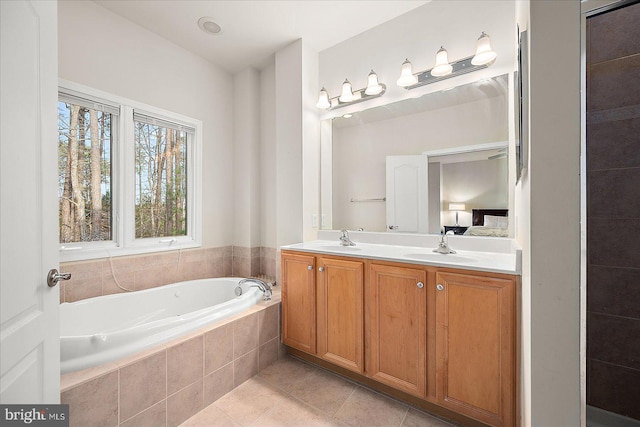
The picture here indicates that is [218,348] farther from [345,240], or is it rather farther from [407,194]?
[407,194]

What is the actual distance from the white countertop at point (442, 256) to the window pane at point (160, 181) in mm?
1314

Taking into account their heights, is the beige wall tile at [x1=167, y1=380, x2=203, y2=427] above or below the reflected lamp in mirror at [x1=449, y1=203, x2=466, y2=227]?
below

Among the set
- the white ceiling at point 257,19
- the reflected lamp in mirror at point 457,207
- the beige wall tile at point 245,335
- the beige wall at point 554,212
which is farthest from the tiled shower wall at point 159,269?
the beige wall at point 554,212

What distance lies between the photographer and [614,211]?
1248 mm

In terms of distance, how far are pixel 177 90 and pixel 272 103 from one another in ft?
3.00

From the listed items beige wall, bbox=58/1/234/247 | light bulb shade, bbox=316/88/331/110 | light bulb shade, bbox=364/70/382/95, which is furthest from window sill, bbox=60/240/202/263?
light bulb shade, bbox=364/70/382/95

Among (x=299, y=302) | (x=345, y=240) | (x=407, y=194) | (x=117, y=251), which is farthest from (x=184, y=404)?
(x=407, y=194)

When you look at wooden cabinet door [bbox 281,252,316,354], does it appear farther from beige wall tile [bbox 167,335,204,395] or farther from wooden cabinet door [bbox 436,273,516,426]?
wooden cabinet door [bbox 436,273,516,426]

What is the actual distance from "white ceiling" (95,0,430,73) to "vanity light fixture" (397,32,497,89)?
53 centimetres

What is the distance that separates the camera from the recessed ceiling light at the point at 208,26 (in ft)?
7.29

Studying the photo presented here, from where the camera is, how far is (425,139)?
205cm

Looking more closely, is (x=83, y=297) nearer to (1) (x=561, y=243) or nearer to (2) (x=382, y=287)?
(2) (x=382, y=287)

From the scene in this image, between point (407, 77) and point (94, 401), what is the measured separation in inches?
105

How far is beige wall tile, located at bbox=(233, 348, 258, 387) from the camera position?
71.2 inches
